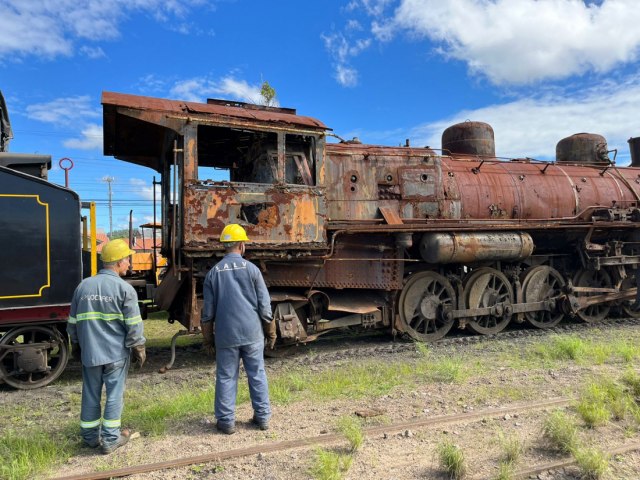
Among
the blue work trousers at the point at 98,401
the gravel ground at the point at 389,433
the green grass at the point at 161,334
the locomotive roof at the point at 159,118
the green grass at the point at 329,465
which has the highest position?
the locomotive roof at the point at 159,118

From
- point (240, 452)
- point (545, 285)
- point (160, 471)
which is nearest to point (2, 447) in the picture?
point (160, 471)

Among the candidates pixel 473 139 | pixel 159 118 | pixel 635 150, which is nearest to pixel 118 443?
Answer: pixel 159 118

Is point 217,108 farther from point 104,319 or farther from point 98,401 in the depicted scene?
point 98,401

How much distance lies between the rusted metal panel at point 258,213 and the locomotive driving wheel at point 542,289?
458 cm

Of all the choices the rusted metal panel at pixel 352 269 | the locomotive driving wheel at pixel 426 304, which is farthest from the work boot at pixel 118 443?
the locomotive driving wheel at pixel 426 304

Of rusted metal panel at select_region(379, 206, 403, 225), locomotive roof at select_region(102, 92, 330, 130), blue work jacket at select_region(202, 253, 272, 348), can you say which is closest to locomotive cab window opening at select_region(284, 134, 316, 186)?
locomotive roof at select_region(102, 92, 330, 130)

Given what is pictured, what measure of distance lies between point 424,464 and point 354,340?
495cm

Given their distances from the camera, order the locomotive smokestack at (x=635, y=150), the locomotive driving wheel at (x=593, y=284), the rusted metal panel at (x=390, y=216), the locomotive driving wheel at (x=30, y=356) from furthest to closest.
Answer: the locomotive smokestack at (x=635, y=150) → the locomotive driving wheel at (x=593, y=284) → the rusted metal panel at (x=390, y=216) → the locomotive driving wheel at (x=30, y=356)

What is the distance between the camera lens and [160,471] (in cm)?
353

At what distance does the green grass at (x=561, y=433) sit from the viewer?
3.68 metres

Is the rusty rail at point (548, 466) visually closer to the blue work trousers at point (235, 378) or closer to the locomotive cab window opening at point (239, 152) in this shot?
the blue work trousers at point (235, 378)

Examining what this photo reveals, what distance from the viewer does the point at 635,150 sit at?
12102 mm

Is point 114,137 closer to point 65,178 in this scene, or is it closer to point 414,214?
point 65,178

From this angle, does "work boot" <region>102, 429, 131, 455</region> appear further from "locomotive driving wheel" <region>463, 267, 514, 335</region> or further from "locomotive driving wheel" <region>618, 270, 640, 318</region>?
"locomotive driving wheel" <region>618, 270, 640, 318</region>
